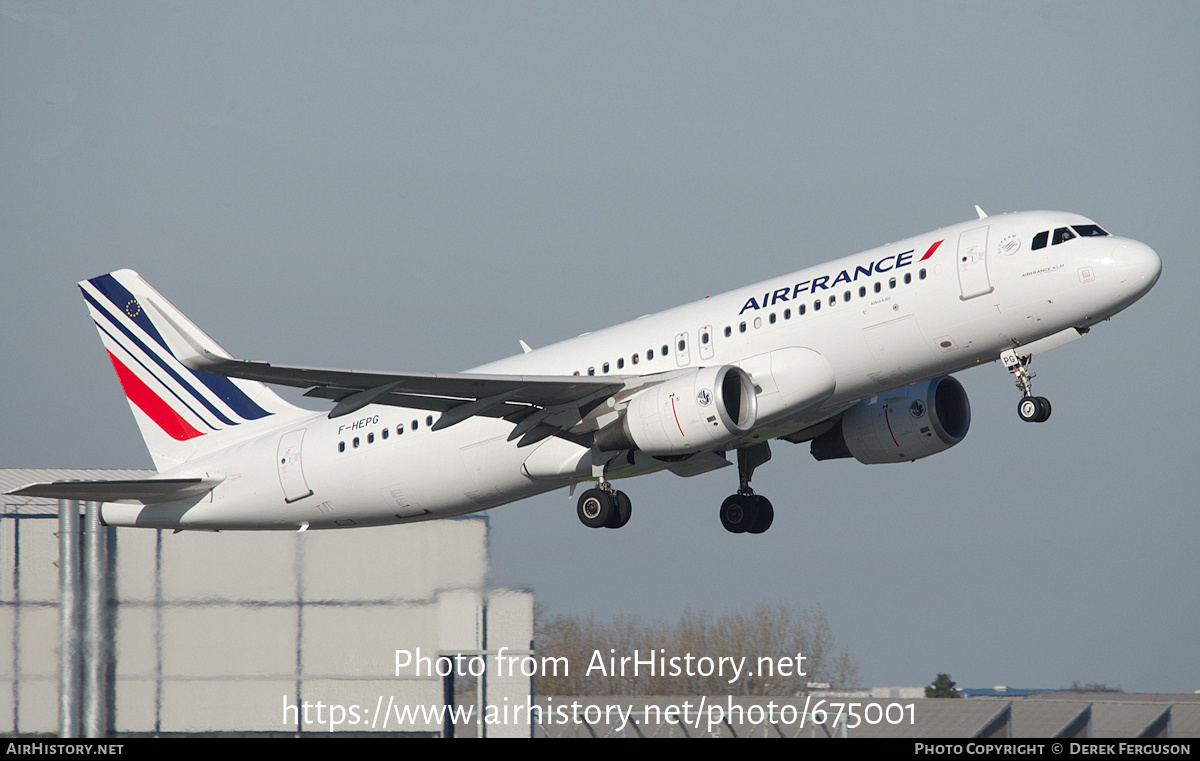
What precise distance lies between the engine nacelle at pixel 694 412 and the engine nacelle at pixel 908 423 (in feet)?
17.7

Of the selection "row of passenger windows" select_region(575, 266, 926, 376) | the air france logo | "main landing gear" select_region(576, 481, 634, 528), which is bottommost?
"main landing gear" select_region(576, 481, 634, 528)

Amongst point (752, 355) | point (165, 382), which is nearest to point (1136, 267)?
point (752, 355)

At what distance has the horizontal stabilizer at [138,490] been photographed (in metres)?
27.7

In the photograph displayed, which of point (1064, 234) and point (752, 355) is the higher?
point (1064, 234)

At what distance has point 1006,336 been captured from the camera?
77.6 feet

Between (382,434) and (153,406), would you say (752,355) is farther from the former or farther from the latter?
(153,406)

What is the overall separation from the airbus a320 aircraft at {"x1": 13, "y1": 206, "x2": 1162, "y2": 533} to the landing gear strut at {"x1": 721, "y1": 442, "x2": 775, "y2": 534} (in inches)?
1.9

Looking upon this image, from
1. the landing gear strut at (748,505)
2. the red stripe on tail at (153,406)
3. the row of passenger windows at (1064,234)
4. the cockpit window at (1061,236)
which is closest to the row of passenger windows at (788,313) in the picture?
the row of passenger windows at (1064,234)

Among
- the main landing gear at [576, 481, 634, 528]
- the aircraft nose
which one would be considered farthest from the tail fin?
the aircraft nose

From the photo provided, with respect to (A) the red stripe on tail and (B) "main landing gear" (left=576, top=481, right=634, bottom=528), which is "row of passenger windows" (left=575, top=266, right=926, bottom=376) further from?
(A) the red stripe on tail

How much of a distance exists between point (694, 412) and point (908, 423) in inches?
265

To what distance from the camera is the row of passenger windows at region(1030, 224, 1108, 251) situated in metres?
23.4

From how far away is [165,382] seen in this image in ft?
107
